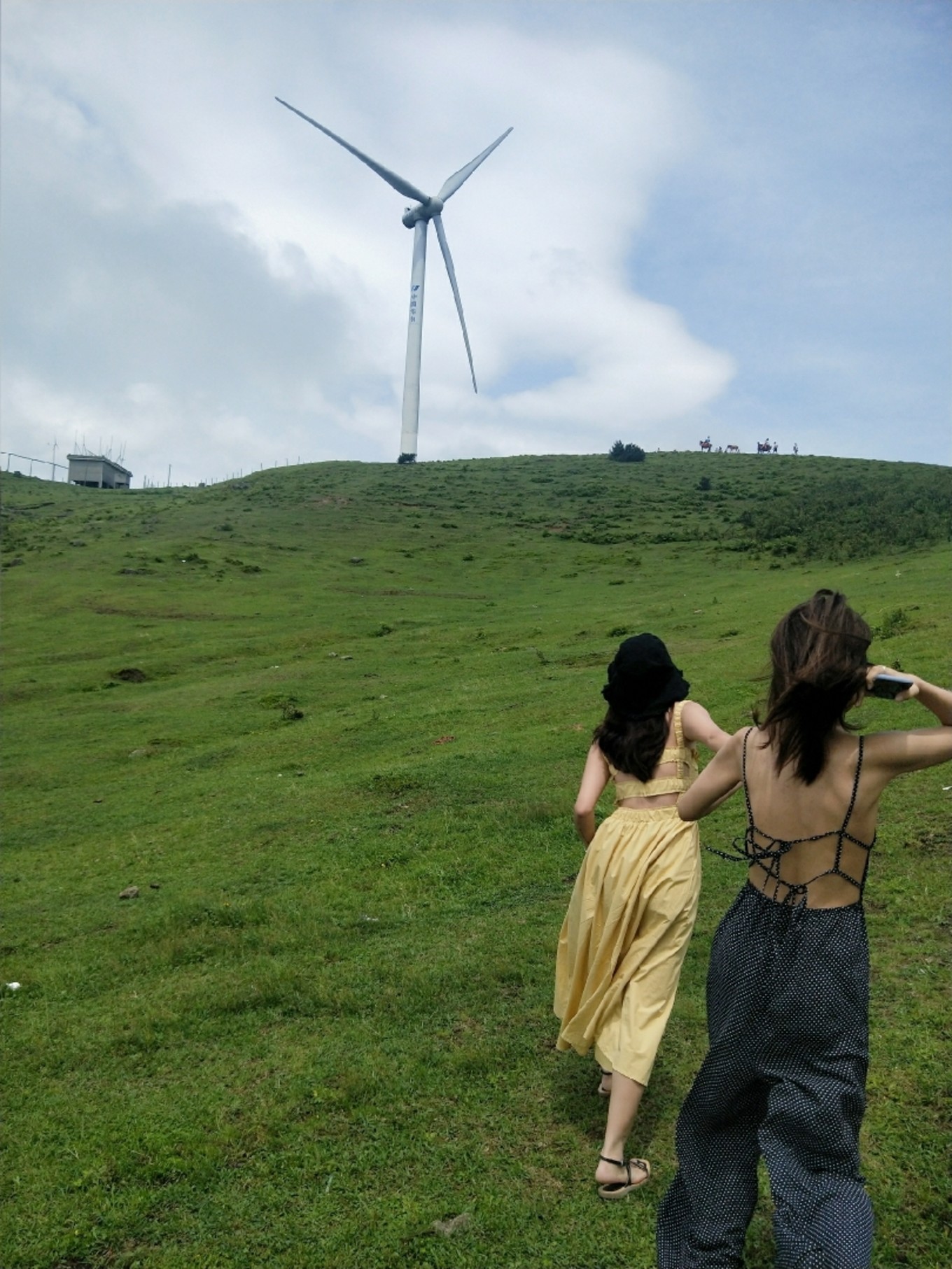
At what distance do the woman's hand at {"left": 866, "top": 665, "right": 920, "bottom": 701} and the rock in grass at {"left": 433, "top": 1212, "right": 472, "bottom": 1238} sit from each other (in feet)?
10.2

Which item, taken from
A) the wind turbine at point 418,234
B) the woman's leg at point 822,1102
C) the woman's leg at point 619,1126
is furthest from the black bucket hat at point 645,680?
the wind turbine at point 418,234

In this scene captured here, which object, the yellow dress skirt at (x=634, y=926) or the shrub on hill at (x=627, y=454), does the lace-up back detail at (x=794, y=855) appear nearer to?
the yellow dress skirt at (x=634, y=926)

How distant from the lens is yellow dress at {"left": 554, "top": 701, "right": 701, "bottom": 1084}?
16.0 ft

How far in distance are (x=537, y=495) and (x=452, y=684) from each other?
4960 centimetres

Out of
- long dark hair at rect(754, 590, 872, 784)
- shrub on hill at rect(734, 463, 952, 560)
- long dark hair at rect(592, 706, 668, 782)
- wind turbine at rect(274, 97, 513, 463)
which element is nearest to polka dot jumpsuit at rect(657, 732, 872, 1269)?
long dark hair at rect(754, 590, 872, 784)

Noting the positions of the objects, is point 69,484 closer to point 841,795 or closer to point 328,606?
point 328,606

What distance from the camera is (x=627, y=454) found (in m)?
86.9

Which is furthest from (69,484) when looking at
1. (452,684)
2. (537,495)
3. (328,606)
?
(452,684)

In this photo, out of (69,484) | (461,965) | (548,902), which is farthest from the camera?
(69,484)

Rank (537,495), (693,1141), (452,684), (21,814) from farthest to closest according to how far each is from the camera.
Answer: (537,495) → (452,684) → (21,814) → (693,1141)

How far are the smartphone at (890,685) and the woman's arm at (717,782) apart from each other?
58 cm

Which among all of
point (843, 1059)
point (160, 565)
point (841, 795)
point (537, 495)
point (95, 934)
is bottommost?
point (95, 934)

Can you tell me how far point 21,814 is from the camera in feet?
46.8

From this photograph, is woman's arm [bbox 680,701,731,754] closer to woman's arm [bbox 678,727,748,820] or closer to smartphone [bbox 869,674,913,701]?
woman's arm [bbox 678,727,748,820]
